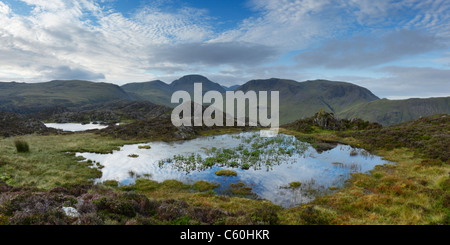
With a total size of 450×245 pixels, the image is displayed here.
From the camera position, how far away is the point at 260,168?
89.4 feet

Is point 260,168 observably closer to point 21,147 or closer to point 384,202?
point 384,202

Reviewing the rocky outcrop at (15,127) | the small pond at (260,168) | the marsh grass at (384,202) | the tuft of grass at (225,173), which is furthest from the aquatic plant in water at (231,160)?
the rocky outcrop at (15,127)

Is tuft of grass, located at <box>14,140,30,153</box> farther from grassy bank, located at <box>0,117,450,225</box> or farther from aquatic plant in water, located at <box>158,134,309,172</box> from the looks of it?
aquatic plant in water, located at <box>158,134,309,172</box>

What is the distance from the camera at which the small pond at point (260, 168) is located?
20.4 m

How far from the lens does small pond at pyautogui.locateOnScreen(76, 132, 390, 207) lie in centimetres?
2041

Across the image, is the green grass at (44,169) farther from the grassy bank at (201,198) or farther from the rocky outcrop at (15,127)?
the rocky outcrop at (15,127)

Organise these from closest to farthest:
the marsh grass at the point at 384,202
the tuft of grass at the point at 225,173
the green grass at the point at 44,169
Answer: the marsh grass at the point at 384,202, the green grass at the point at 44,169, the tuft of grass at the point at 225,173

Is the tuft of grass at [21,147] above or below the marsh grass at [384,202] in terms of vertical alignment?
above

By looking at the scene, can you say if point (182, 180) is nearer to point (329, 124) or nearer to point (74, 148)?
point (74, 148)

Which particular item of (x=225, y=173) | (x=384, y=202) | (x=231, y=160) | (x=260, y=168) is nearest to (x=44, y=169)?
(x=225, y=173)

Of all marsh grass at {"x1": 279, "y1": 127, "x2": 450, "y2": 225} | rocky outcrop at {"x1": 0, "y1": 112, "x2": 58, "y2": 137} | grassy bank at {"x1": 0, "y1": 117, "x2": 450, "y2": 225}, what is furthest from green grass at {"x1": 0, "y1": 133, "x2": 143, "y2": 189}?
rocky outcrop at {"x1": 0, "y1": 112, "x2": 58, "y2": 137}

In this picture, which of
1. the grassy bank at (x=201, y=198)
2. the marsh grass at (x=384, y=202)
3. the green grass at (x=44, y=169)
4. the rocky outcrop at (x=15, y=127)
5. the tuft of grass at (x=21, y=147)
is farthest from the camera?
the rocky outcrop at (x=15, y=127)
